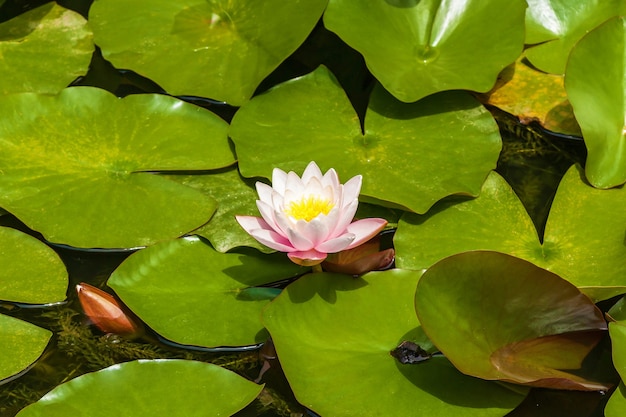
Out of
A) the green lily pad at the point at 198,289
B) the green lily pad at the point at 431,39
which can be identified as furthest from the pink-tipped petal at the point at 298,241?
the green lily pad at the point at 431,39

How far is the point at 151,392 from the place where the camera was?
1646 millimetres

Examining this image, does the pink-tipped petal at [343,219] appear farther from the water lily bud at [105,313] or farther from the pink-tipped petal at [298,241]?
the water lily bud at [105,313]

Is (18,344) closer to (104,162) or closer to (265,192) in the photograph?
(104,162)

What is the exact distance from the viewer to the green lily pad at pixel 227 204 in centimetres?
196

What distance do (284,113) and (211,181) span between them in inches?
11.9

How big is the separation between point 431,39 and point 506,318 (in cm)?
99

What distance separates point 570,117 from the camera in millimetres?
2289

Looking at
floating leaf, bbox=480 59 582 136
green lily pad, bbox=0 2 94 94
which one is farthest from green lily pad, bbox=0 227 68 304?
floating leaf, bbox=480 59 582 136

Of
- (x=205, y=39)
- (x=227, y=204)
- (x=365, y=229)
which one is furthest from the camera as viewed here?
(x=205, y=39)

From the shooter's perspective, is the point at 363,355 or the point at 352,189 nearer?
the point at 363,355

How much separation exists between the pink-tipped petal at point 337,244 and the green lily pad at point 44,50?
3.89ft

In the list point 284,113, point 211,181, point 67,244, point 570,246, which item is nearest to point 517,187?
point 570,246

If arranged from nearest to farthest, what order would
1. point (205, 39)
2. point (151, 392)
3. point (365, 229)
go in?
point (151, 392) → point (365, 229) → point (205, 39)

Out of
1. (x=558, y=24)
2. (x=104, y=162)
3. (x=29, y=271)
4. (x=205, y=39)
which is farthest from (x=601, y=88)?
(x=29, y=271)
